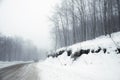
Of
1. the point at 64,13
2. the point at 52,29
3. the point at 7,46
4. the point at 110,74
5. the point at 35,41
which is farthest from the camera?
the point at 35,41

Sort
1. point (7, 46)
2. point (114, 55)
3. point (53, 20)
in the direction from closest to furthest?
point (114, 55) < point (53, 20) < point (7, 46)

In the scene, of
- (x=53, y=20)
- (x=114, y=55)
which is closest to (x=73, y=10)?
(x=53, y=20)

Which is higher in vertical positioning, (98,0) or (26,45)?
(98,0)

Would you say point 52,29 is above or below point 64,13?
below

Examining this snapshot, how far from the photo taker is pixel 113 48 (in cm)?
957

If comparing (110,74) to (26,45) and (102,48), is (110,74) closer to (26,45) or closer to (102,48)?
(102,48)

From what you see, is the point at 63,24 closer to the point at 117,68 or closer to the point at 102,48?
the point at 102,48

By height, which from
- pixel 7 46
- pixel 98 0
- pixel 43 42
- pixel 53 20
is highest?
pixel 98 0

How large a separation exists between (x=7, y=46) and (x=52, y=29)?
4594 cm

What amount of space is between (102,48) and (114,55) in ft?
6.79

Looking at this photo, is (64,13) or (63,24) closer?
(64,13)

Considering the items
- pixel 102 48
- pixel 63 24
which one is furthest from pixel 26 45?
pixel 102 48

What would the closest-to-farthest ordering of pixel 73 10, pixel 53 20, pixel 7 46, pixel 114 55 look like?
pixel 114 55
pixel 73 10
pixel 53 20
pixel 7 46

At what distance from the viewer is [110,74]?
7.14 m
